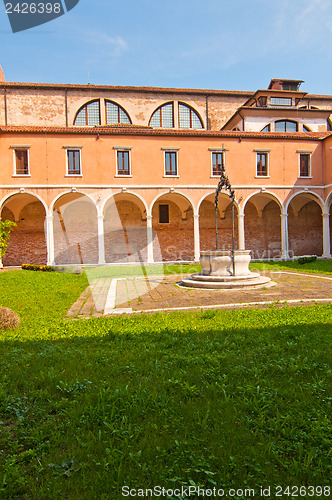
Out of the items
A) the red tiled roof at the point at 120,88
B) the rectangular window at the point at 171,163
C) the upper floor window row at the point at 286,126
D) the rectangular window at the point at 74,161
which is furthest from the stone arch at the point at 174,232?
the upper floor window row at the point at 286,126

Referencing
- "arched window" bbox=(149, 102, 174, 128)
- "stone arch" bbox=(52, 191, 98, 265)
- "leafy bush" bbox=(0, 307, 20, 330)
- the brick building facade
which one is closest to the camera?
"leafy bush" bbox=(0, 307, 20, 330)

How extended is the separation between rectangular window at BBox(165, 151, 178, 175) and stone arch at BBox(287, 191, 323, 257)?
10.6 m

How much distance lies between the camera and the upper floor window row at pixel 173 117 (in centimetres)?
2750

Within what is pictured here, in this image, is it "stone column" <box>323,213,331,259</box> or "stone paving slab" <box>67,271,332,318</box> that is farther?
"stone column" <box>323,213,331,259</box>

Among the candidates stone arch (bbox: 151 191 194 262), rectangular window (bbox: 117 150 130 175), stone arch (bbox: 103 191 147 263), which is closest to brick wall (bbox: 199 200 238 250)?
stone arch (bbox: 151 191 194 262)

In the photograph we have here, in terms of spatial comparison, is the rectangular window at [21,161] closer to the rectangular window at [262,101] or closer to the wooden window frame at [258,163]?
the wooden window frame at [258,163]

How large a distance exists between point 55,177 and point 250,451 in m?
20.4

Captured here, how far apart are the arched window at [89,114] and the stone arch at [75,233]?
7.45 m

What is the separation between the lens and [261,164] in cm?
2266

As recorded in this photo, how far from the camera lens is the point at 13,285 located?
36.9ft

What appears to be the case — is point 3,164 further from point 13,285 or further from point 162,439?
point 162,439

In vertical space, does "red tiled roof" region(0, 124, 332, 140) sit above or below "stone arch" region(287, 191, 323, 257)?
above

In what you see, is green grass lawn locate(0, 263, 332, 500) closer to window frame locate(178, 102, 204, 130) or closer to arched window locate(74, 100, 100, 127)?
arched window locate(74, 100, 100, 127)

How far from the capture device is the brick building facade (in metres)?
20.4
